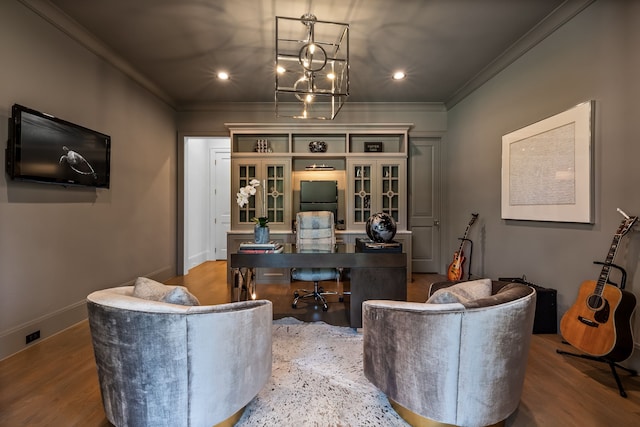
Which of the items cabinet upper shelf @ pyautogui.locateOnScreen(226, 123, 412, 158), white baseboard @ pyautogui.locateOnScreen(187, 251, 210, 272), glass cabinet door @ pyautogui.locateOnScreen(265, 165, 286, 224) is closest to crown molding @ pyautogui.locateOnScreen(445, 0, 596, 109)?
cabinet upper shelf @ pyautogui.locateOnScreen(226, 123, 412, 158)

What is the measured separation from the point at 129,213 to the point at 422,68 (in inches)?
156

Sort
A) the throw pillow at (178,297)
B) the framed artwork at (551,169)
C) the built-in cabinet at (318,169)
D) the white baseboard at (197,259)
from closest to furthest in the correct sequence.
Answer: the throw pillow at (178,297), the framed artwork at (551,169), the built-in cabinet at (318,169), the white baseboard at (197,259)

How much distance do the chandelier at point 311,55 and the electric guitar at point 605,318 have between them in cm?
219

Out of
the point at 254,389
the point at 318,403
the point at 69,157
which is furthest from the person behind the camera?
the point at 69,157

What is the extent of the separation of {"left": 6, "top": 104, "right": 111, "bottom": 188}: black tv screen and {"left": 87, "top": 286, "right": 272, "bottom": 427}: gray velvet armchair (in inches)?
65.7

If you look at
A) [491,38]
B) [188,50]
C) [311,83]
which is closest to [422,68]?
[491,38]

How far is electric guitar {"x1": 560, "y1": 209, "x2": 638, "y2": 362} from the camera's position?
1.82 meters

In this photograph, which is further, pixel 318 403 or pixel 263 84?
pixel 263 84

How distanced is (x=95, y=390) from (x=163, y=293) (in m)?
0.99

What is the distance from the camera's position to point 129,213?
3.53 m

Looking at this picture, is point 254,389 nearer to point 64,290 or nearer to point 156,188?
point 64,290

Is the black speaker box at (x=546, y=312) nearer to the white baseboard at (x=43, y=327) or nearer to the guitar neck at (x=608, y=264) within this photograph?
the guitar neck at (x=608, y=264)

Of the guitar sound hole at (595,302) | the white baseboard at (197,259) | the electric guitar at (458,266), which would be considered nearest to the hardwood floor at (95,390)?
the guitar sound hole at (595,302)

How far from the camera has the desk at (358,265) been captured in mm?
2348
